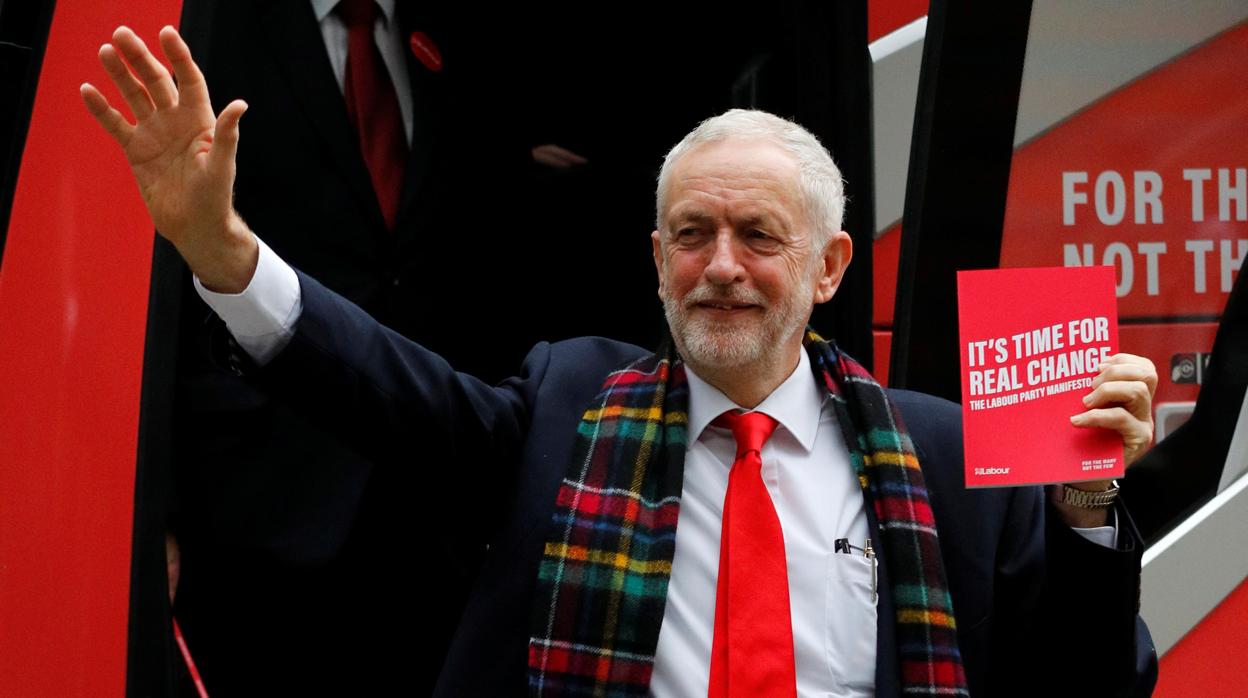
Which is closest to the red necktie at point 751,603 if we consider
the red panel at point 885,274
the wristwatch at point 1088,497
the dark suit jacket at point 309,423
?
the wristwatch at point 1088,497

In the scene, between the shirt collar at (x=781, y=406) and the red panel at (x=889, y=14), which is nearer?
the shirt collar at (x=781, y=406)

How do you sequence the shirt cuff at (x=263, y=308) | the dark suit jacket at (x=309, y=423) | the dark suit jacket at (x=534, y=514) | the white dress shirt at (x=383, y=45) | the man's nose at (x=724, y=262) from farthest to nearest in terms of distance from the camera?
the white dress shirt at (x=383, y=45) < the dark suit jacket at (x=309, y=423) < the man's nose at (x=724, y=262) < the dark suit jacket at (x=534, y=514) < the shirt cuff at (x=263, y=308)

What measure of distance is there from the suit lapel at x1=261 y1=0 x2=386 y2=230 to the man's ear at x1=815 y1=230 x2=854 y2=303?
3.34ft

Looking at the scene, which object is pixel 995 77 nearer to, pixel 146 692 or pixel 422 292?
pixel 422 292

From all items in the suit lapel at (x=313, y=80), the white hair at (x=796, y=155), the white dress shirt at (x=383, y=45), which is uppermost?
the white dress shirt at (x=383, y=45)

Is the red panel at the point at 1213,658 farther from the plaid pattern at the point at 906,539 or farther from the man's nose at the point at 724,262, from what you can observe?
the man's nose at the point at 724,262

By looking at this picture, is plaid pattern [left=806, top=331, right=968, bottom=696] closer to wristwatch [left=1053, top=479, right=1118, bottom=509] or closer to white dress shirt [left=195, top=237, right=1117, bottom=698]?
white dress shirt [left=195, top=237, right=1117, bottom=698]

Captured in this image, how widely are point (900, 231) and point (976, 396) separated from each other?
637 mm

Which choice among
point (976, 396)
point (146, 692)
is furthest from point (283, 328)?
point (976, 396)

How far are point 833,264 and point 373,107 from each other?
118 centimetres

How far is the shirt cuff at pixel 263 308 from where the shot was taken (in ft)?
5.71

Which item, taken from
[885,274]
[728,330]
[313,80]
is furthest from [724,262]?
[313,80]

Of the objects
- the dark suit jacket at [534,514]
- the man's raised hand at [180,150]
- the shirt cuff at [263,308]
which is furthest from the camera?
the dark suit jacket at [534,514]

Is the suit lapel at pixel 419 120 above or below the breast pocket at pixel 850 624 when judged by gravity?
above
